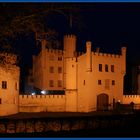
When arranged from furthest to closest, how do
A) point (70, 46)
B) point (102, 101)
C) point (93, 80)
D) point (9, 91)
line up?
point (70, 46) → point (102, 101) → point (93, 80) → point (9, 91)

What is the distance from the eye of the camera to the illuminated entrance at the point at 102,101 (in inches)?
1448

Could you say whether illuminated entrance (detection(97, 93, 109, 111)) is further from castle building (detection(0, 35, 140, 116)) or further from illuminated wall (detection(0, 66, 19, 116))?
illuminated wall (detection(0, 66, 19, 116))

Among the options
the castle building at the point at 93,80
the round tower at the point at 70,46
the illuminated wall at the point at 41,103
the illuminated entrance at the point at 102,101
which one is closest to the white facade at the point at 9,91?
the illuminated wall at the point at 41,103

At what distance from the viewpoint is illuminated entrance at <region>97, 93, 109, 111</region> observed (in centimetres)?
3678

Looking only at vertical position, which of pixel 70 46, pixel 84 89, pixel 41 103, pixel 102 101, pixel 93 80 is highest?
pixel 70 46

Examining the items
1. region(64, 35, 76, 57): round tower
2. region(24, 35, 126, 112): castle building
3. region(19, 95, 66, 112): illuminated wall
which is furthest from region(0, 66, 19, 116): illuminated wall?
region(64, 35, 76, 57): round tower

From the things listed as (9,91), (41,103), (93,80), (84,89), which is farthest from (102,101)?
(9,91)

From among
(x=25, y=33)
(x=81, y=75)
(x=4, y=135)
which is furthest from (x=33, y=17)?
(x=81, y=75)

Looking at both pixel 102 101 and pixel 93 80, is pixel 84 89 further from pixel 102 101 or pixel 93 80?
pixel 102 101

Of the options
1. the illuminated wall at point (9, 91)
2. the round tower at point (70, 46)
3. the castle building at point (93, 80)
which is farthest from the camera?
the round tower at point (70, 46)

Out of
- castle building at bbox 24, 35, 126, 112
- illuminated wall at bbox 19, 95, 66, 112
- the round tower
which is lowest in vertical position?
illuminated wall at bbox 19, 95, 66, 112

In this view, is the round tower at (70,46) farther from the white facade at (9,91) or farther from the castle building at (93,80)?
the white facade at (9,91)

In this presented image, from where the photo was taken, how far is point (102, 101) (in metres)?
37.4

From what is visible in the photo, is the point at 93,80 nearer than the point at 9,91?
No
